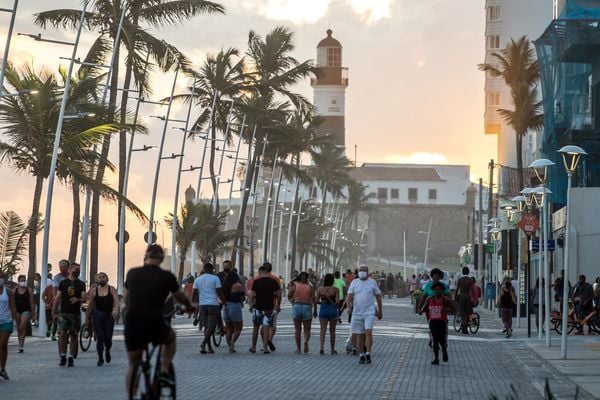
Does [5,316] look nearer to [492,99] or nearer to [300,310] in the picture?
[300,310]

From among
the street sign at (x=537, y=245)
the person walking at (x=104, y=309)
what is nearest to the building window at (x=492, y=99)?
the street sign at (x=537, y=245)

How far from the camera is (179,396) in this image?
18.9 metres

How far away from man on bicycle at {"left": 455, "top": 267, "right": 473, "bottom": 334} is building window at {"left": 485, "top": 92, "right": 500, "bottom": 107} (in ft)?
431

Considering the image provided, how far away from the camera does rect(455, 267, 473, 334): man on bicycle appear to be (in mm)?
40781

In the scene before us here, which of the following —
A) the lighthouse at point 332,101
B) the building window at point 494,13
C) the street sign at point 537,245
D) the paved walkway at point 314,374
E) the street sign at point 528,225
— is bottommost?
the paved walkway at point 314,374

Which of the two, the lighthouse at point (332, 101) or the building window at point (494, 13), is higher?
the building window at point (494, 13)

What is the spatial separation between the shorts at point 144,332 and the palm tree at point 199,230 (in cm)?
5036

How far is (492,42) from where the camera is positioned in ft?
564

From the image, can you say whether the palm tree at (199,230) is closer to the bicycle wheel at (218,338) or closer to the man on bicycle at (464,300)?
the man on bicycle at (464,300)

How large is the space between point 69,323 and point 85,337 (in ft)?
24.0

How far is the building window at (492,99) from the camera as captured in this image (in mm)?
171000

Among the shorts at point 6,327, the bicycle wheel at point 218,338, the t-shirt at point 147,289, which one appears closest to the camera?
the t-shirt at point 147,289

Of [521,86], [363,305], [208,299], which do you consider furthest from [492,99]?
[363,305]

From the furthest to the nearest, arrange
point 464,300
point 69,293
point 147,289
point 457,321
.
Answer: point 457,321, point 464,300, point 69,293, point 147,289
